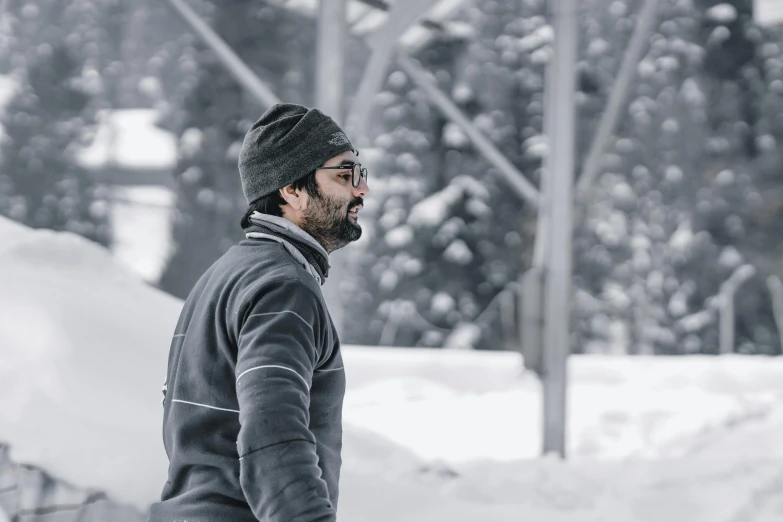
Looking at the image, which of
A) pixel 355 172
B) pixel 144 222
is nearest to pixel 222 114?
pixel 144 222

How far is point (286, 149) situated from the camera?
1602 mm

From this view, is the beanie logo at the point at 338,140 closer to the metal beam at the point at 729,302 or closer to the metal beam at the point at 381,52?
the metal beam at the point at 381,52

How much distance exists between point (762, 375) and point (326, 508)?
936 centimetres

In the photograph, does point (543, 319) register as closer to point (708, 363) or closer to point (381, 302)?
point (708, 363)

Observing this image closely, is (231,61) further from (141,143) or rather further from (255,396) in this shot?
(141,143)

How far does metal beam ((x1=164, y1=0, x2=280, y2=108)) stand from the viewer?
6.01 m

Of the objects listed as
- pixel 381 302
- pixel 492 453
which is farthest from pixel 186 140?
pixel 492 453

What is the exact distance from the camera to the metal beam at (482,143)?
21.2 ft

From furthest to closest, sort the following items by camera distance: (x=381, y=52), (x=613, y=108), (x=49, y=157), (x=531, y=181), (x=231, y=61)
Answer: (x=49, y=157)
(x=531, y=181)
(x=613, y=108)
(x=231, y=61)
(x=381, y=52)

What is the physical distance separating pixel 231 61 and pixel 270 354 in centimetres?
515

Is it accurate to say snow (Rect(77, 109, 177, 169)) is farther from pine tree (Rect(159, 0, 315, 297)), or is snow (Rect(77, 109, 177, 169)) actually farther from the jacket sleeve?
the jacket sleeve

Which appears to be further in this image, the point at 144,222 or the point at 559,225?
the point at 144,222

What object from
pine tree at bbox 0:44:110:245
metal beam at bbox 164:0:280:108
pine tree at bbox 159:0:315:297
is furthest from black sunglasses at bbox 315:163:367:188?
pine tree at bbox 0:44:110:245

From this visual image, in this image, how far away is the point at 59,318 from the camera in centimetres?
367
